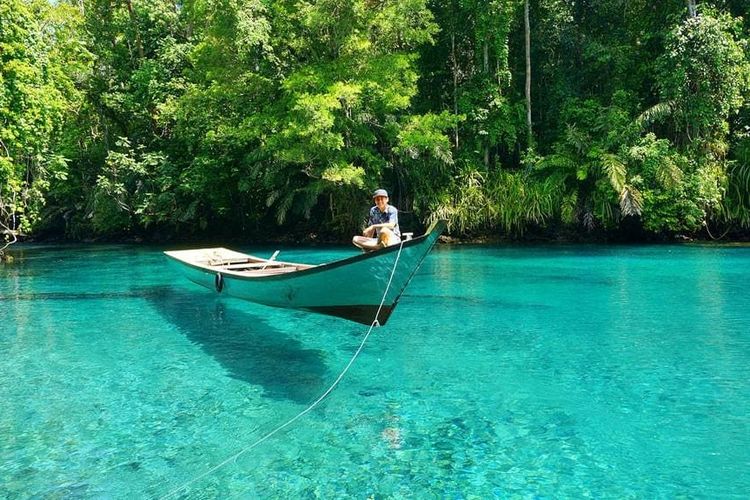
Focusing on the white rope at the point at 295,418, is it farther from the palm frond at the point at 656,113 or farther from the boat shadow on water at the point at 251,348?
the palm frond at the point at 656,113

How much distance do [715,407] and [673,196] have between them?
577 inches

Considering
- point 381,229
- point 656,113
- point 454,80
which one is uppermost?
point 454,80

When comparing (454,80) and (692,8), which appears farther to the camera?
(454,80)

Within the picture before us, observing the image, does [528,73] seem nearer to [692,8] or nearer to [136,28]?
[692,8]

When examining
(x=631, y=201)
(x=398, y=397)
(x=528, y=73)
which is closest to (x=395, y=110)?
(x=528, y=73)

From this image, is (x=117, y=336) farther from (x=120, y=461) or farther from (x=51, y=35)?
(x=51, y=35)

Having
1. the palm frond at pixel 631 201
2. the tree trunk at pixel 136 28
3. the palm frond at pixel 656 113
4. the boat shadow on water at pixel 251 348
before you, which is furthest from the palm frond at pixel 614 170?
the tree trunk at pixel 136 28

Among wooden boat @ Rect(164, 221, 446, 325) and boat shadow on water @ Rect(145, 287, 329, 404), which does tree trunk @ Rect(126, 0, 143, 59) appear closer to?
boat shadow on water @ Rect(145, 287, 329, 404)

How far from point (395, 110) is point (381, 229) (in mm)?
15037

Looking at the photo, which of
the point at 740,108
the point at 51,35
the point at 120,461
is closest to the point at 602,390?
the point at 120,461

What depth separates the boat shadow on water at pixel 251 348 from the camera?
6094 millimetres

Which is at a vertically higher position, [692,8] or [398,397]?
[692,8]

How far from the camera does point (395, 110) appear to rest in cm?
2092

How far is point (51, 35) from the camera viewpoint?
71.8ft
